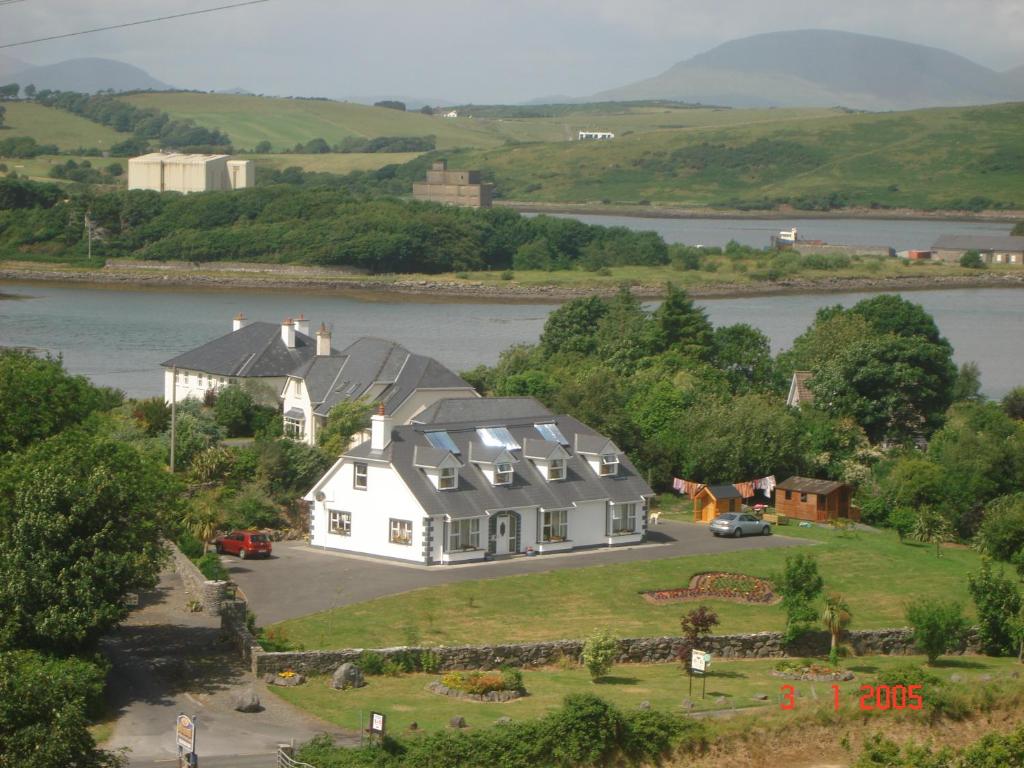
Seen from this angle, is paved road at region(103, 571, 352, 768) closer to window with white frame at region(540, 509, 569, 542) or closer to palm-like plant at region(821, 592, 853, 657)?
window with white frame at region(540, 509, 569, 542)

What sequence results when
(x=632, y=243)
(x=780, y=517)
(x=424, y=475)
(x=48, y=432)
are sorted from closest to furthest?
(x=48, y=432) → (x=424, y=475) → (x=780, y=517) → (x=632, y=243)

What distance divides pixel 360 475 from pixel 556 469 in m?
4.38

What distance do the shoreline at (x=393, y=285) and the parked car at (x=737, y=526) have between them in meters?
75.5

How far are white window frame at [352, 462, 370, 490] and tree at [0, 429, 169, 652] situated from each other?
8641 mm

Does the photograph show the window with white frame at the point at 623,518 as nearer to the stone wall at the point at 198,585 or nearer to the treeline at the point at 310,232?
the stone wall at the point at 198,585

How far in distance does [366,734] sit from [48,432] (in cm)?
1007

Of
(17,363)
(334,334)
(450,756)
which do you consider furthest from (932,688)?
(334,334)

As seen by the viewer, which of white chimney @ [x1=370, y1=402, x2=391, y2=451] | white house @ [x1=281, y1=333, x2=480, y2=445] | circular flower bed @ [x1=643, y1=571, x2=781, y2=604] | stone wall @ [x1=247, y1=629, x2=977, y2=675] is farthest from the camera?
white house @ [x1=281, y1=333, x2=480, y2=445]

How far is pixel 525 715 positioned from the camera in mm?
21391

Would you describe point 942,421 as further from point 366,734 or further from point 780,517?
point 366,734

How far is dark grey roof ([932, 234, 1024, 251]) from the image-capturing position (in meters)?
141

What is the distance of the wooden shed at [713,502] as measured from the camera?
125ft

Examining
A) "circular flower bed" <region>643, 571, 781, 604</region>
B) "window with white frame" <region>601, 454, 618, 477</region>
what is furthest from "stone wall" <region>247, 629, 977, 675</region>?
"window with white frame" <region>601, 454, 618, 477</region>

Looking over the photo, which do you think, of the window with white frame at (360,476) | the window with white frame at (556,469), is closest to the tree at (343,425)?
the window with white frame at (360,476)
